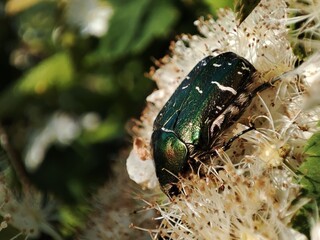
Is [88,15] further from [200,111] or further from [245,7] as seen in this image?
[245,7]

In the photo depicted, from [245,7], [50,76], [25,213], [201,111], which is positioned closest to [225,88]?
[201,111]

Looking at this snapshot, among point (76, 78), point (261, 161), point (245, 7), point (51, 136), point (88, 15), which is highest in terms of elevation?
point (245, 7)

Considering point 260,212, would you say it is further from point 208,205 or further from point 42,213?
point 42,213

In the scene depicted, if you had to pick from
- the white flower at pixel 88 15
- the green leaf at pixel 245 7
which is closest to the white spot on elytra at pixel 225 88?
the green leaf at pixel 245 7

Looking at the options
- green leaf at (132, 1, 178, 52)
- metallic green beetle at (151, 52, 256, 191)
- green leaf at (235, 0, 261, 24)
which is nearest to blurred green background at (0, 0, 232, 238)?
green leaf at (132, 1, 178, 52)

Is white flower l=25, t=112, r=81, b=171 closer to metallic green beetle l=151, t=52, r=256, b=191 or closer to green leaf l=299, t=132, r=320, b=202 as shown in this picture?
metallic green beetle l=151, t=52, r=256, b=191

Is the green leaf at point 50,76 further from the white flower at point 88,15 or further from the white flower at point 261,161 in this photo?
the white flower at point 261,161

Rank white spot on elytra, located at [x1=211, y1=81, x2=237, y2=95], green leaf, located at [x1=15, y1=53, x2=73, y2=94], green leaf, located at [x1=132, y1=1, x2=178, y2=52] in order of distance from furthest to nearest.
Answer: green leaf, located at [x1=15, y1=53, x2=73, y2=94]
green leaf, located at [x1=132, y1=1, x2=178, y2=52]
white spot on elytra, located at [x1=211, y1=81, x2=237, y2=95]
